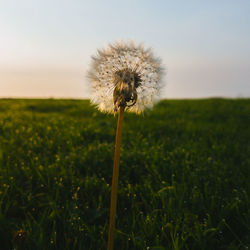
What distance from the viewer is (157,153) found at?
3.92 meters

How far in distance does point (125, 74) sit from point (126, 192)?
1.78 m

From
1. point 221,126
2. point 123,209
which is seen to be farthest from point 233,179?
point 221,126

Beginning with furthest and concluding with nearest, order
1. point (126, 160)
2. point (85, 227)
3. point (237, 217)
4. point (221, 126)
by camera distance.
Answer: point (221, 126), point (126, 160), point (237, 217), point (85, 227)

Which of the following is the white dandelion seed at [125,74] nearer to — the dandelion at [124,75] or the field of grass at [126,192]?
the dandelion at [124,75]

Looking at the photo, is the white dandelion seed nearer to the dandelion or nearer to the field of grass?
the dandelion

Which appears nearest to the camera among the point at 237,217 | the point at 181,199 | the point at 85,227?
the point at 85,227

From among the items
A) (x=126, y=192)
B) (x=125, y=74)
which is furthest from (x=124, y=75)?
(x=126, y=192)

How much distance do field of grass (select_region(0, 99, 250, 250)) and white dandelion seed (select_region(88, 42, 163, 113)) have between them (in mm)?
1146

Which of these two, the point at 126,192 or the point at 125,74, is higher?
the point at 125,74

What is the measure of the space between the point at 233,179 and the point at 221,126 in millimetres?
3110

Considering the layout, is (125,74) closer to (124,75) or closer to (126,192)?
(124,75)

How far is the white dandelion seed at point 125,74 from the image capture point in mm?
1607

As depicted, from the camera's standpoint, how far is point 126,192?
295 cm

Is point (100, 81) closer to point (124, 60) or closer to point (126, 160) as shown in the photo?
point (124, 60)
